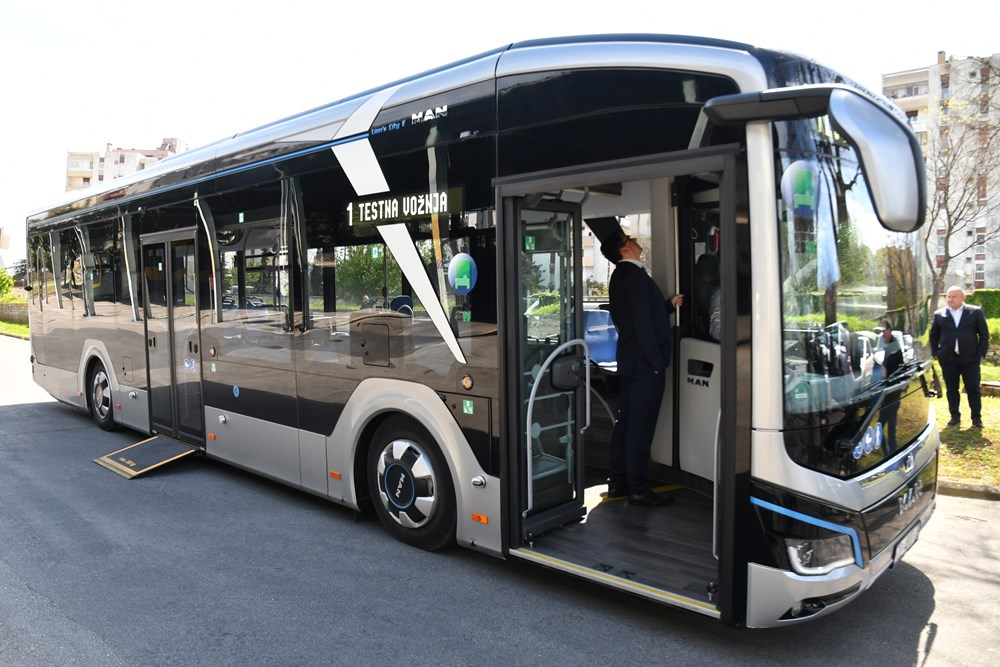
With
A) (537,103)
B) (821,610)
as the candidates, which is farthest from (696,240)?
(821,610)

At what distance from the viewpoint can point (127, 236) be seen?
8.34 m

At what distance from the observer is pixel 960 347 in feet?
27.9

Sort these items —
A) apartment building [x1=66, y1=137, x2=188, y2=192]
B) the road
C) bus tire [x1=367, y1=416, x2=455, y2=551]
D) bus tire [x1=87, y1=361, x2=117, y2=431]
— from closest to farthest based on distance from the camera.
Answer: the road
bus tire [x1=367, y1=416, x2=455, y2=551]
bus tire [x1=87, y1=361, x2=117, y2=431]
apartment building [x1=66, y1=137, x2=188, y2=192]

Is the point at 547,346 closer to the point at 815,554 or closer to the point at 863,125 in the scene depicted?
the point at 815,554

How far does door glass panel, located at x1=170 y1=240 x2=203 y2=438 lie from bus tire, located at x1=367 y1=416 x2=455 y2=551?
9.29ft

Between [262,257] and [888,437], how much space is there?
4.76 m

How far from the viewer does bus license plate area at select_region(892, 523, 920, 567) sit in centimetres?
379

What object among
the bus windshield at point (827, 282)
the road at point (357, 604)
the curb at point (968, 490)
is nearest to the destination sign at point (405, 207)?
the bus windshield at point (827, 282)

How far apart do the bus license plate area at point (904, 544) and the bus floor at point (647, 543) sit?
35.0 inches

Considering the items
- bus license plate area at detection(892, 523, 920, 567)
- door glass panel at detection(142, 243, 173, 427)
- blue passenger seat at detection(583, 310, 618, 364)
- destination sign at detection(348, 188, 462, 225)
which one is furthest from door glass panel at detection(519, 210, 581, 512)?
door glass panel at detection(142, 243, 173, 427)

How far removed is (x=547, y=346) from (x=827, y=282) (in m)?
1.72

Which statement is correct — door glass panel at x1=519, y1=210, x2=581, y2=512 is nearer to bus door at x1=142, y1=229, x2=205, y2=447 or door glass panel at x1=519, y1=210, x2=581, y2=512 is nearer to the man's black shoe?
the man's black shoe

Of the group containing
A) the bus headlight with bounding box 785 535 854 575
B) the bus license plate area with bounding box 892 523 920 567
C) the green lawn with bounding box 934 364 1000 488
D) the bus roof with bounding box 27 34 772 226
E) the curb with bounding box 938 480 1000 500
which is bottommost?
the curb with bounding box 938 480 1000 500

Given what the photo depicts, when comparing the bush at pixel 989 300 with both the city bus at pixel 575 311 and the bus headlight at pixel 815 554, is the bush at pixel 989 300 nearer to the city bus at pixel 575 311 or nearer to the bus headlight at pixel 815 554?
the city bus at pixel 575 311
